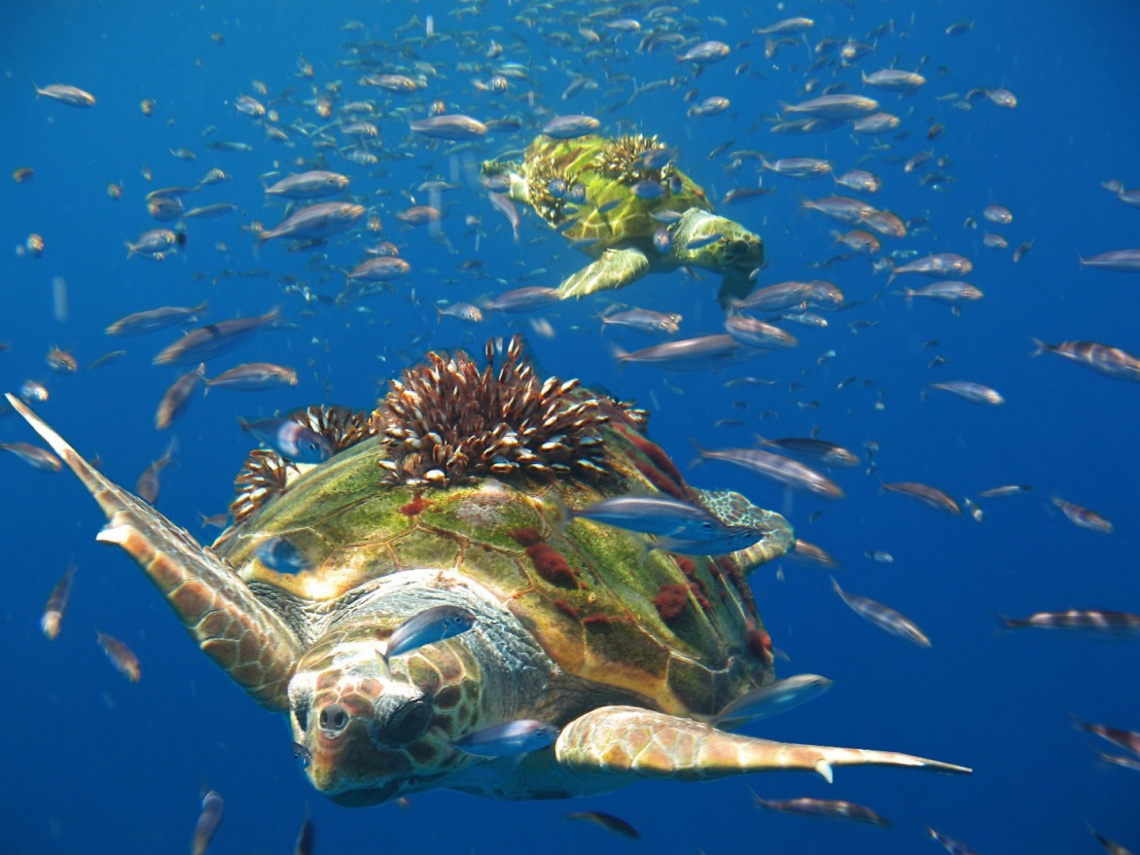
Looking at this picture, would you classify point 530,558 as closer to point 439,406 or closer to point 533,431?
point 533,431

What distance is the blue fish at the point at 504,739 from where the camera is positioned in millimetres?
2396

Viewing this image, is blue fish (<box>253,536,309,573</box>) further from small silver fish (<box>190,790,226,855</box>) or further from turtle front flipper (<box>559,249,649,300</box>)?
turtle front flipper (<box>559,249,649,300</box>)

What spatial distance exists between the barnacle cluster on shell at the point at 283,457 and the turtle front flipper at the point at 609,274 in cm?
395

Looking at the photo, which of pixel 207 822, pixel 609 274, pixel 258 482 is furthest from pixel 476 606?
pixel 609 274

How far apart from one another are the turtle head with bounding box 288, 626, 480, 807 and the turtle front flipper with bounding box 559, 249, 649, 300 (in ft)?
21.6

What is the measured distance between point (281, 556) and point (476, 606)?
973 mm

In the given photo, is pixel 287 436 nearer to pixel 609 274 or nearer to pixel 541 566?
pixel 541 566

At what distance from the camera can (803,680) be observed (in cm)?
280

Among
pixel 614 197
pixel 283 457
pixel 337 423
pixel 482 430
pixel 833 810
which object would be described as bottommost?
pixel 833 810

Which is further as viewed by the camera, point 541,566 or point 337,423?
point 337,423

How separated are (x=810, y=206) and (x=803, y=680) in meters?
7.21

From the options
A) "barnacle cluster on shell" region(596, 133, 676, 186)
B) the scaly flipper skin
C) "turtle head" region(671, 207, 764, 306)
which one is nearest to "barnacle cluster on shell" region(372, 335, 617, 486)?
the scaly flipper skin

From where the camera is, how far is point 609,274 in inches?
353

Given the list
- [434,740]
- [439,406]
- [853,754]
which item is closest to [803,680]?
[853,754]
